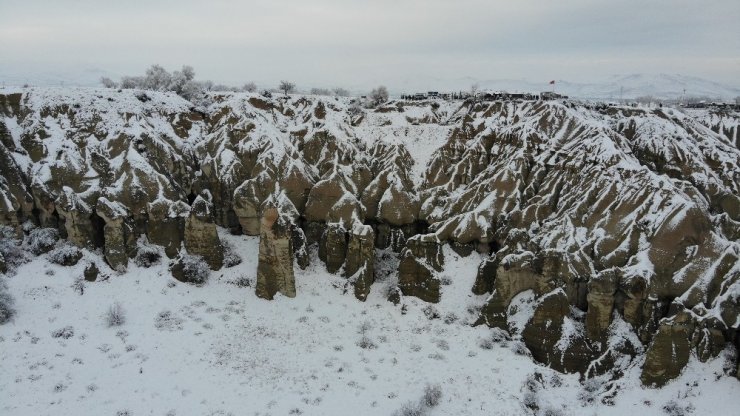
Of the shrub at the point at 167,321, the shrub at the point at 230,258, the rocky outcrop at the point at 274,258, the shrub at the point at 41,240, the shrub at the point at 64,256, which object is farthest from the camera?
the shrub at the point at 230,258

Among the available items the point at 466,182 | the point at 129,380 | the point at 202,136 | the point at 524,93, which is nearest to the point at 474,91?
the point at 524,93

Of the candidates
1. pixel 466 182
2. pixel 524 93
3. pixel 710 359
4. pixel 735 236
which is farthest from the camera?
pixel 524 93

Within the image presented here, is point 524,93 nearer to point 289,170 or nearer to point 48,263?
point 289,170

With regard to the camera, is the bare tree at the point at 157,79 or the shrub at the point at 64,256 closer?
the shrub at the point at 64,256

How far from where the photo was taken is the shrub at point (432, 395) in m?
22.0

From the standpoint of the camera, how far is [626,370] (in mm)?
22875

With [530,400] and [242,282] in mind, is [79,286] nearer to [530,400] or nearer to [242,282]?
[242,282]

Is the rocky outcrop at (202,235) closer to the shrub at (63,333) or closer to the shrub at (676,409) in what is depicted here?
the shrub at (63,333)

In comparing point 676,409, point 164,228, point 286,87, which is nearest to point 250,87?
point 286,87

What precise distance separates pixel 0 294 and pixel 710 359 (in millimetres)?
38291

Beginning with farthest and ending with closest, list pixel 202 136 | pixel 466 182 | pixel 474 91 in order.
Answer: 1. pixel 474 91
2. pixel 202 136
3. pixel 466 182

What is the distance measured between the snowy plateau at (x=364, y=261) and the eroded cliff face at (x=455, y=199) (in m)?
0.16

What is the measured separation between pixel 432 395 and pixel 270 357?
30.2 feet

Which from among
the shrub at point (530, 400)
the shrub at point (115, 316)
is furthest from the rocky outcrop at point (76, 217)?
the shrub at point (530, 400)
